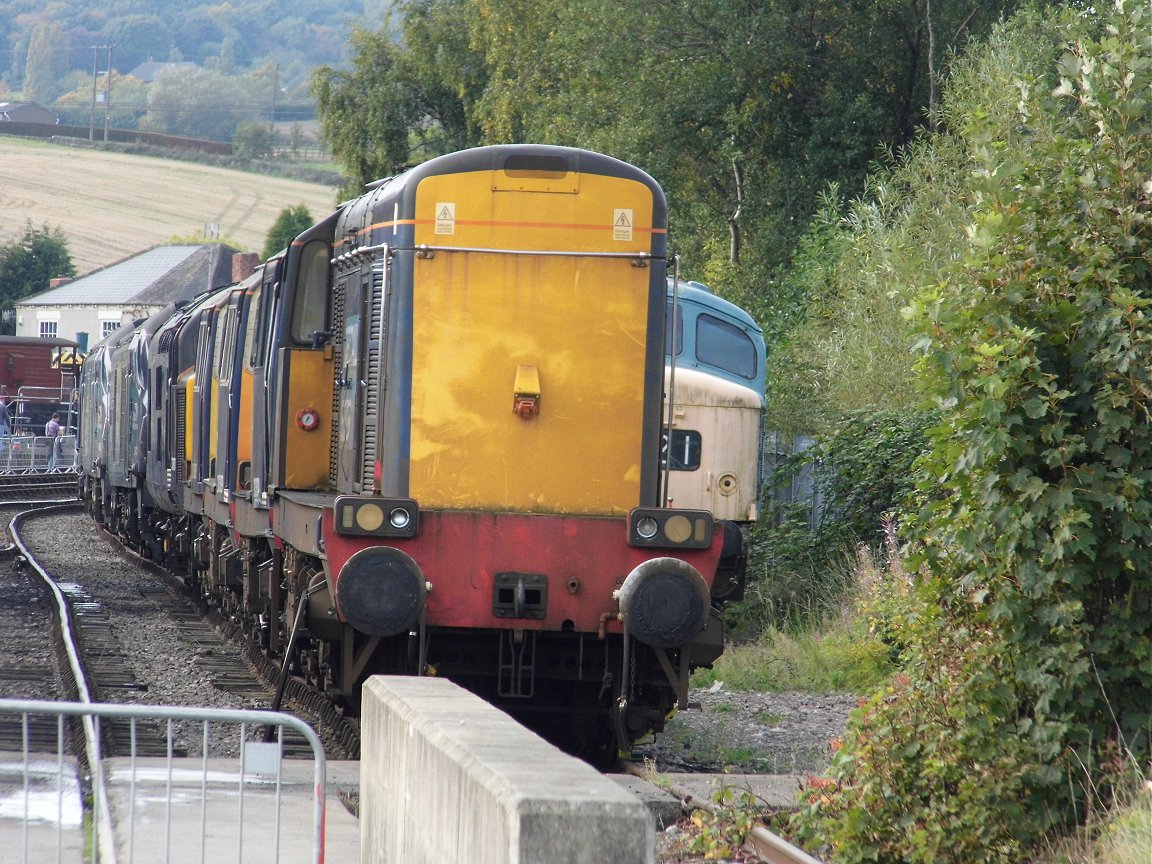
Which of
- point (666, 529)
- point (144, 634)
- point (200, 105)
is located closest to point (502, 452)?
point (666, 529)

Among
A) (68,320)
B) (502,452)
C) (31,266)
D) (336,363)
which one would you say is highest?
(31,266)

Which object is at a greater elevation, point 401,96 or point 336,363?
point 401,96

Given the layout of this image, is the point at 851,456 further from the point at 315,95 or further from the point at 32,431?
the point at 32,431

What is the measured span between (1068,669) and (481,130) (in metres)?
31.0

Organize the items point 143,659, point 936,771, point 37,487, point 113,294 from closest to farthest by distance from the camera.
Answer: point 936,771 → point 143,659 → point 37,487 → point 113,294

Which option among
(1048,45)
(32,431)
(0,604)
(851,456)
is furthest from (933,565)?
(32,431)

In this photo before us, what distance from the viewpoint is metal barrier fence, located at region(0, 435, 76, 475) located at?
153 ft

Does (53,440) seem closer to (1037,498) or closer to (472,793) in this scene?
(1037,498)

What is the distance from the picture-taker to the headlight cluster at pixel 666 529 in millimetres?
8031

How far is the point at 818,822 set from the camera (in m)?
6.80

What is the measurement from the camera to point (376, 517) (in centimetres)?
786

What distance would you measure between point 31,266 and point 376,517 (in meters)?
86.5

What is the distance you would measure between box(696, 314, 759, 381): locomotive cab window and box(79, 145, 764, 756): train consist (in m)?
4.63

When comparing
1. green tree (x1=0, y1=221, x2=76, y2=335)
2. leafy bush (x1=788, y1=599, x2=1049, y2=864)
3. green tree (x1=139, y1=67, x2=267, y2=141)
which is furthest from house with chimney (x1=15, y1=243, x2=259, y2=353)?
green tree (x1=139, y1=67, x2=267, y2=141)
